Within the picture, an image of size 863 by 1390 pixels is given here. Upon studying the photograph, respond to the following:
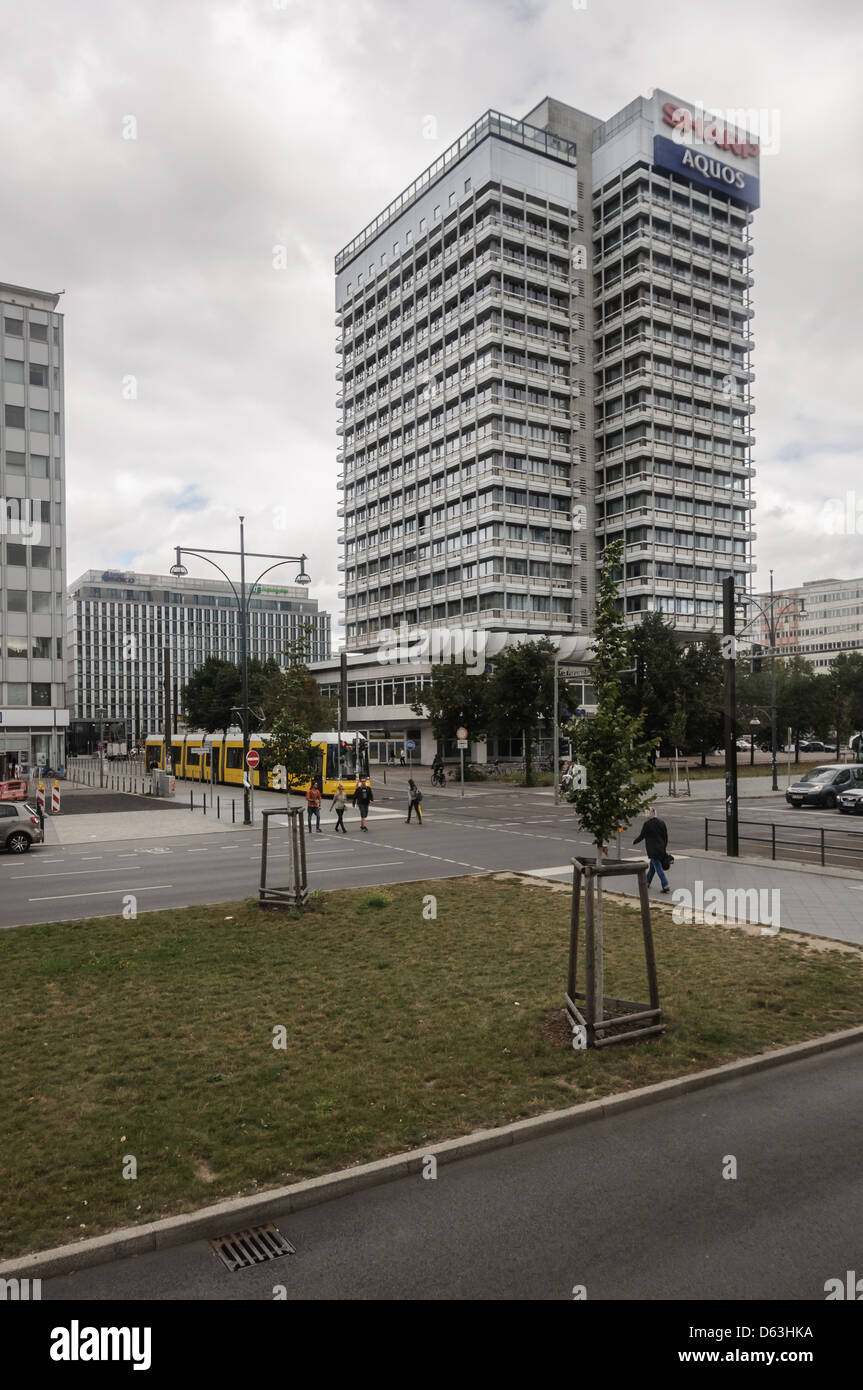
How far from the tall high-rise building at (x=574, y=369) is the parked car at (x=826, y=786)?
127 ft

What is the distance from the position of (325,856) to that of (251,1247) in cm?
1743

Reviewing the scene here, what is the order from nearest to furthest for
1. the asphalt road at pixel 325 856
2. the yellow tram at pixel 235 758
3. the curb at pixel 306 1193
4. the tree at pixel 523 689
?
the curb at pixel 306 1193, the asphalt road at pixel 325 856, the yellow tram at pixel 235 758, the tree at pixel 523 689

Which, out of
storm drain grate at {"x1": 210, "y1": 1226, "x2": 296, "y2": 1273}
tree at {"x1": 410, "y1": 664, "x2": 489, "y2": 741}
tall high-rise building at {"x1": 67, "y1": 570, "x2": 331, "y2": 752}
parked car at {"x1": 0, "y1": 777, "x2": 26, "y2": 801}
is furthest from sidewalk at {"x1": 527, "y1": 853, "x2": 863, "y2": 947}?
tall high-rise building at {"x1": 67, "y1": 570, "x2": 331, "y2": 752}

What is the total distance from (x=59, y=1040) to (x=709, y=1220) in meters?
5.81

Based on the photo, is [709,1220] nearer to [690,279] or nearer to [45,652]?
[45,652]

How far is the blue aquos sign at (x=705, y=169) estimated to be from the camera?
78438 mm

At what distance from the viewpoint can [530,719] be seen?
157ft

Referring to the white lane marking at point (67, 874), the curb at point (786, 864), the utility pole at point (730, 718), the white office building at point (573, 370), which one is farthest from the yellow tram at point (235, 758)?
the white office building at point (573, 370)

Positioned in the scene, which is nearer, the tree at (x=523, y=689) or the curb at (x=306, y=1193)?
the curb at (x=306, y=1193)

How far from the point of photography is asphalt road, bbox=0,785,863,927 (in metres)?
16.7

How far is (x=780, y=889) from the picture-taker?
Result: 1639 centimetres

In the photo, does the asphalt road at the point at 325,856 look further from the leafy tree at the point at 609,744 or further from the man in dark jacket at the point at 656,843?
the leafy tree at the point at 609,744

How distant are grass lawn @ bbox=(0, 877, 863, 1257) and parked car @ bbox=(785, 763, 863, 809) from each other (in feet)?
80.7
